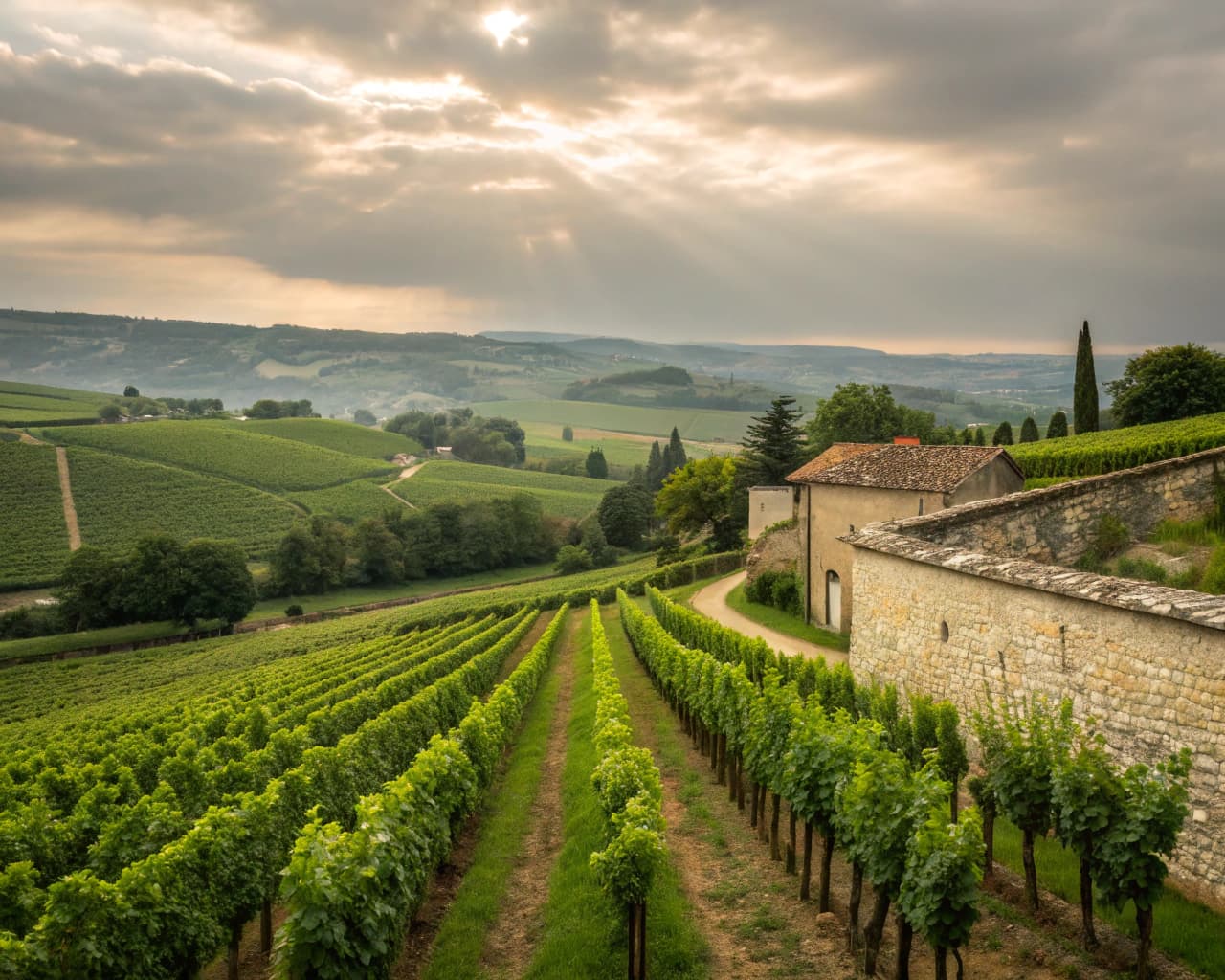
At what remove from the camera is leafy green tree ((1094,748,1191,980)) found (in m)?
6.93

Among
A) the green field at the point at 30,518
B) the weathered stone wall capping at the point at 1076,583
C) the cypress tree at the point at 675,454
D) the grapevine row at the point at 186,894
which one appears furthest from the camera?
the cypress tree at the point at 675,454

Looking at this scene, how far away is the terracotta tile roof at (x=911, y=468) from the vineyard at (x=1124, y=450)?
3.41 feet

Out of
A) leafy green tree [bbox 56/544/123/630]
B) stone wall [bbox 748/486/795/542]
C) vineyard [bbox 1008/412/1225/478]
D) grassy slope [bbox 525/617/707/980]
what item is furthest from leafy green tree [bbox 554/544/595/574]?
grassy slope [bbox 525/617/707/980]

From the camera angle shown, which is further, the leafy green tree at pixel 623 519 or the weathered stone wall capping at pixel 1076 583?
the leafy green tree at pixel 623 519

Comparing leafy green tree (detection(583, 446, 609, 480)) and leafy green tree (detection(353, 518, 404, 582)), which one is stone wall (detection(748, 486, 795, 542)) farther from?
leafy green tree (detection(583, 446, 609, 480))

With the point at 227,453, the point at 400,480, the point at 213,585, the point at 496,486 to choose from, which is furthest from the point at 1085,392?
the point at 227,453

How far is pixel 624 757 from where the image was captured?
474 inches

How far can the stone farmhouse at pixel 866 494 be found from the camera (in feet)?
85.4

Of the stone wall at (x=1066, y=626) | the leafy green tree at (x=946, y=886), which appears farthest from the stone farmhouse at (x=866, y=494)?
the leafy green tree at (x=946, y=886)

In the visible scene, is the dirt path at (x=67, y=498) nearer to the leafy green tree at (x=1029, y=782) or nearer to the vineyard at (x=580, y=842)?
the vineyard at (x=580, y=842)

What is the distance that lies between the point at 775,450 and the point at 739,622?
32.8m

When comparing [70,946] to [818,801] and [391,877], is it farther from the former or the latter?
[818,801]

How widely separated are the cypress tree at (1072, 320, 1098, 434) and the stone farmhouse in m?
24.4

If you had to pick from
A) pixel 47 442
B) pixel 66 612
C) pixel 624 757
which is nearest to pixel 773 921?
pixel 624 757
